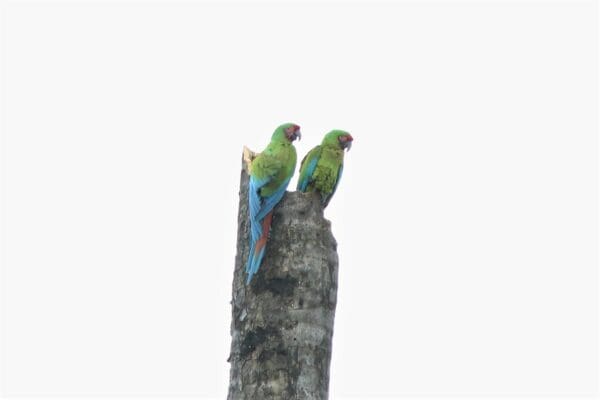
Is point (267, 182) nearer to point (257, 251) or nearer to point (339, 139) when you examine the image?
point (257, 251)

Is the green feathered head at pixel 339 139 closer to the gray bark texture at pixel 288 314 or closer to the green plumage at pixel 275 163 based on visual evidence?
the green plumage at pixel 275 163

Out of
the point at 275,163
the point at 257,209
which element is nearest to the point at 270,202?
the point at 257,209

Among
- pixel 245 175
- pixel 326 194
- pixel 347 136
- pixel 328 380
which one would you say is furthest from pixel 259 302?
pixel 347 136

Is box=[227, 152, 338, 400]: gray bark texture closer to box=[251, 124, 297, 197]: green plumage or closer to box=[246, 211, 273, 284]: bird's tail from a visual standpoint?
box=[246, 211, 273, 284]: bird's tail

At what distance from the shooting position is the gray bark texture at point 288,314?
6121 mm

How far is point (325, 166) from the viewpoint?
27.4ft

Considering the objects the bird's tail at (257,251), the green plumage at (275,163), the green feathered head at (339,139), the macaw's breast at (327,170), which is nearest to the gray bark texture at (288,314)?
the bird's tail at (257,251)

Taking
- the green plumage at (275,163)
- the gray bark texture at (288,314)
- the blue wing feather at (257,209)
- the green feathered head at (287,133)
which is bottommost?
the gray bark texture at (288,314)

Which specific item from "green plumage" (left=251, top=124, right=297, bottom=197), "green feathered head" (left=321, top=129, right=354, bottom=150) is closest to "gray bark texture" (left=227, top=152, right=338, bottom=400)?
"green plumage" (left=251, top=124, right=297, bottom=197)

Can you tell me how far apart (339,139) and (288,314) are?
9.67ft

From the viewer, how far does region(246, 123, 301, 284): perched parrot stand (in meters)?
6.64

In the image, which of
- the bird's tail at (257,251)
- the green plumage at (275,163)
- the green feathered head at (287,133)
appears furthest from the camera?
the green feathered head at (287,133)

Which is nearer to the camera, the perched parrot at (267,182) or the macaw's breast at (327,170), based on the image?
the perched parrot at (267,182)

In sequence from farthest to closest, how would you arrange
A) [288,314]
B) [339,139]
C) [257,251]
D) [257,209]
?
[339,139] → [257,209] → [257,251] → [288,314]
